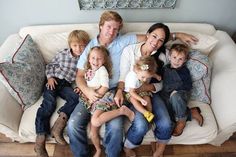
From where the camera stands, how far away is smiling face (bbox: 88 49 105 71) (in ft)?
5.27

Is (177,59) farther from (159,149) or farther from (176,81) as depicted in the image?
(159,149)

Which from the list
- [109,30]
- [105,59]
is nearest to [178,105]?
[105,59]

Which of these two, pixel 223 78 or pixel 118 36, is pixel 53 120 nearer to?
pixel 118 36

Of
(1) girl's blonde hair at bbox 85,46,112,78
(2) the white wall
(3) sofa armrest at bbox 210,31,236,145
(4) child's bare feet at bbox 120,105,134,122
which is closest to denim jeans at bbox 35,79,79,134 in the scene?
(1) girl's blonde hair at bbox 85,46,112,78

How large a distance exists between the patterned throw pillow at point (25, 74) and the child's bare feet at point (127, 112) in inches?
25.9

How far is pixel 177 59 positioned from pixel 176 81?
161mm

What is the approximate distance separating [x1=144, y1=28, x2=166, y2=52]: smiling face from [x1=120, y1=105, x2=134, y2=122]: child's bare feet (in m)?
A: 0.45

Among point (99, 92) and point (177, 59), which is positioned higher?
point (177, 59)

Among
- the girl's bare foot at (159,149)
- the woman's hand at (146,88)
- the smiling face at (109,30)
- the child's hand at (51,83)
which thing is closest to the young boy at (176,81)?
the woman's hand at (146,88)

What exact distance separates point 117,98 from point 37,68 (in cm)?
65

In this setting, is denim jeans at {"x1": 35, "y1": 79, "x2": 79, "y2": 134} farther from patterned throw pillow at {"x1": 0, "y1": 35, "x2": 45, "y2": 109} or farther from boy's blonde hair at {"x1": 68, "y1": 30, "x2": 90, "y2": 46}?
boy's blonde hair at {"x1": 68, "y1": 30, "x2": 90, "y2": 46}

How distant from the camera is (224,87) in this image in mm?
1696

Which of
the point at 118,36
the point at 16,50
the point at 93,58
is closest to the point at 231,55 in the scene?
the point at 118,36

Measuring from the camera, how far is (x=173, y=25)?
202cm
